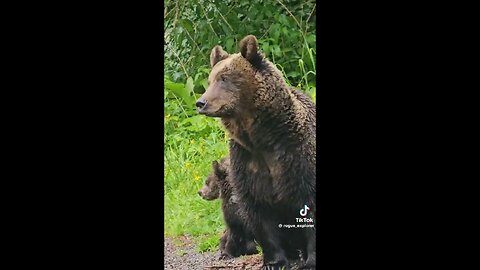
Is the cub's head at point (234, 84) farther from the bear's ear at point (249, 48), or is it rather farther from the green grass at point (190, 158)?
the green grass at point (190, 158)

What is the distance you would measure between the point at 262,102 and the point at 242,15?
0.45m

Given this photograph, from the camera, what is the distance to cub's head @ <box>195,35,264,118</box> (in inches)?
220

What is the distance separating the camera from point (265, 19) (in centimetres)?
569

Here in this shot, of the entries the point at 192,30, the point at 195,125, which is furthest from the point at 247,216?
the point at 192,30

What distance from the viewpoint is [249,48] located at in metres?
5.62

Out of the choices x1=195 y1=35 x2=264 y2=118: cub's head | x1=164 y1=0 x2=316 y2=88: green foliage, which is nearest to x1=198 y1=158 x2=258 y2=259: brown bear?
x1=195 y1=35 x2=264 y2=118: cub's head

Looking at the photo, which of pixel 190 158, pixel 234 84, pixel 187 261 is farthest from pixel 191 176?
pixel 234 84

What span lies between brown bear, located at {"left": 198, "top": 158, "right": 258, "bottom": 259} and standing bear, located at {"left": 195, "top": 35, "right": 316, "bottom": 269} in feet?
0.25

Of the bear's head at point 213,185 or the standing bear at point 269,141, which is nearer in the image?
the standing bear at point 269,141

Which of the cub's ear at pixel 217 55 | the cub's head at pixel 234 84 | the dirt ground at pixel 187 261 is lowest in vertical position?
the dirt ground at pixel 187 261

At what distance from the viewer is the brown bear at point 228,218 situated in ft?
18.8

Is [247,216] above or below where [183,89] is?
below

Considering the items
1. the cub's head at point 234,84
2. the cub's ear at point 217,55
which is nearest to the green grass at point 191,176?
the cub's head at point 234,84
